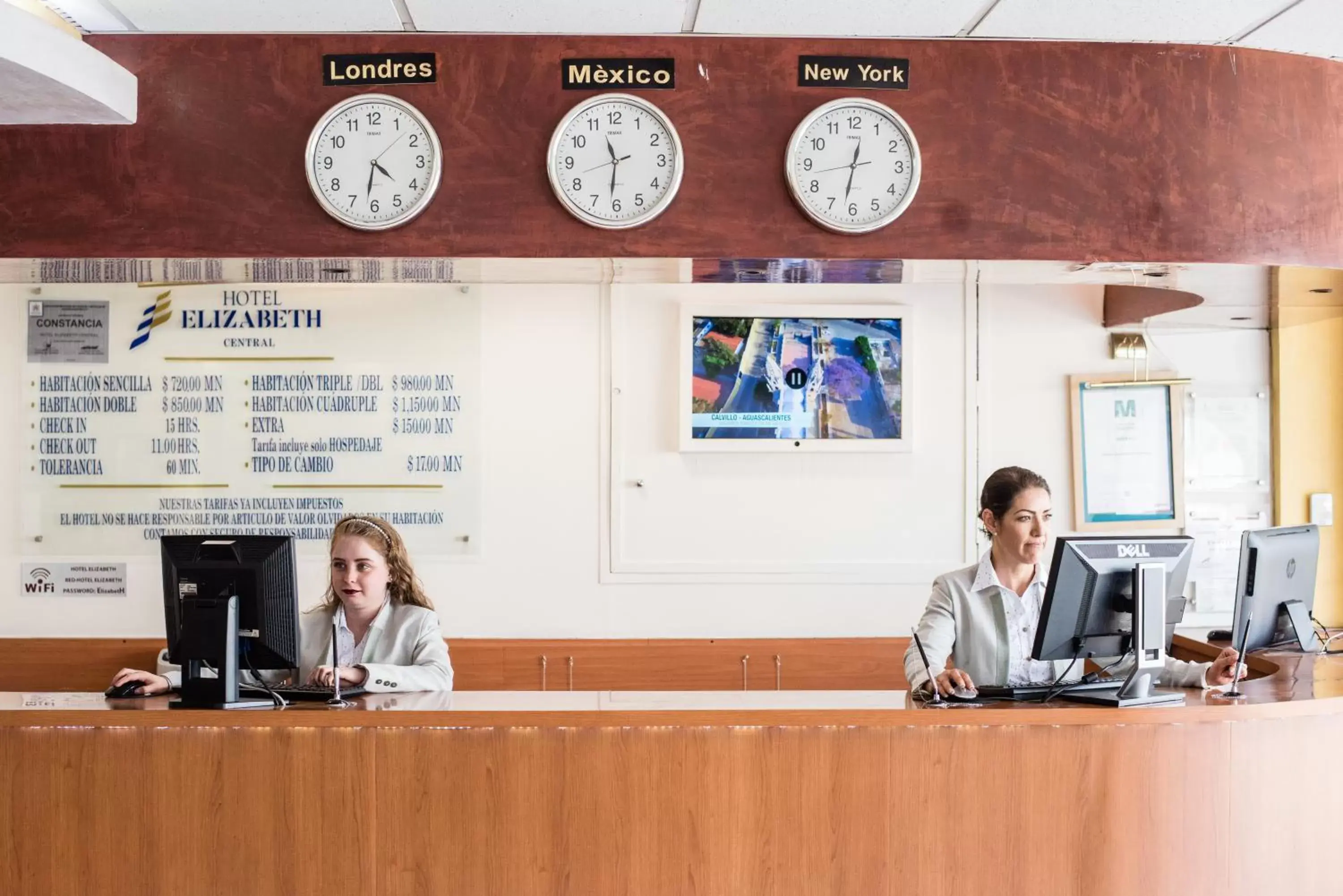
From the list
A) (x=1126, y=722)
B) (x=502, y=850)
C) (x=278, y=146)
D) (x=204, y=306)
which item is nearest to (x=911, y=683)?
(x=1126, y=722)

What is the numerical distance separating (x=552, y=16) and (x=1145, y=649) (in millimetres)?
2460

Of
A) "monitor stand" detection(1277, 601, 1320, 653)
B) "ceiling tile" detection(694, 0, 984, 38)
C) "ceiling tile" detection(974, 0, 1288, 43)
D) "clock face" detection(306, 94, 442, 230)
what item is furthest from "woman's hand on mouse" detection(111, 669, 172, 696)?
"monitor stand" detection(1277, 601, 1320, 653)

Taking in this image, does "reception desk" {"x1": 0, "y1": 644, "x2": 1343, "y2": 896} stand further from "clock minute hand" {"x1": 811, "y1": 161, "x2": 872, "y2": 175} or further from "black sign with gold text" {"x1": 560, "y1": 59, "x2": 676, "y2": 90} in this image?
"black sign with gold text" {"x1": 560, "y1": 59, "x2": 676, "y2": 90}

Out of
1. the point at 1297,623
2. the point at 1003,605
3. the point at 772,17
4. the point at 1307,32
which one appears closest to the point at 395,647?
the point at 1003,605

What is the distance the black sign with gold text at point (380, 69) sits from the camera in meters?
3.59

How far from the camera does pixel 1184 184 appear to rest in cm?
366

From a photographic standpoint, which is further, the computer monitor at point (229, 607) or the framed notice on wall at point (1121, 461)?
the framed notice on wall at point (1121, 461)

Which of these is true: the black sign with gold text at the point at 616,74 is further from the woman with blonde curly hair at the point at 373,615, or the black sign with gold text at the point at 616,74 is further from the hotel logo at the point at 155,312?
the hotel logo at the point at 155,312

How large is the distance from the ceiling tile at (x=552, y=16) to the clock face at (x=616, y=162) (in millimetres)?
218

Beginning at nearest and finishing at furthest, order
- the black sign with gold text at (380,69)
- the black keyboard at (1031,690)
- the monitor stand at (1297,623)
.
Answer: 1. the black keyboard at (1031,690)
2. the black sign with gold text at (380,69)
3. the monitor stand at (1297,623)

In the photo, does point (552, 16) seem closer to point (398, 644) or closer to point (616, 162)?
point (616, 162)

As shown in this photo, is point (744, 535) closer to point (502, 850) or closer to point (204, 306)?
point (502, 850)

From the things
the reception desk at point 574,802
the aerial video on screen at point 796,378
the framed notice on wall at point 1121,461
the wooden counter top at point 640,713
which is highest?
the aerial video on screen at point 796,378

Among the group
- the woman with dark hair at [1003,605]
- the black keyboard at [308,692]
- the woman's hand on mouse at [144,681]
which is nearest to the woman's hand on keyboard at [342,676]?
the black keyboard at [308,692]
